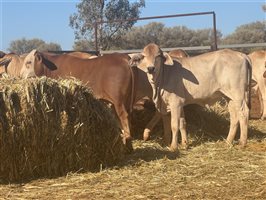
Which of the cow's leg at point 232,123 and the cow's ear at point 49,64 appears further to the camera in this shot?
A: the cow's ear at point 49,64

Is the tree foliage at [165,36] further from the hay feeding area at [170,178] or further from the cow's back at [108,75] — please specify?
the hay feeding area at [170,178]

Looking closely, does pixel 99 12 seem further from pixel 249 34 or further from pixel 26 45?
pixel 26 45

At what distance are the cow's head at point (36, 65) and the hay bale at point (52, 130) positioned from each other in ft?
8.93

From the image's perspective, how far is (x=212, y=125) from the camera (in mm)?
9719

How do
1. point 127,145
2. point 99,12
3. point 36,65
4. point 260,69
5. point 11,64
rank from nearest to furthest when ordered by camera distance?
point 127,145, point 36,65, point 260,69, point 11,64, point 99,12

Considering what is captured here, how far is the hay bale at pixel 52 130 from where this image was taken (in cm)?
580

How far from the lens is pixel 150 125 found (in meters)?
8.91

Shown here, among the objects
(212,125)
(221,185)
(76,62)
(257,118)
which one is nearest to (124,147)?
(221,185)

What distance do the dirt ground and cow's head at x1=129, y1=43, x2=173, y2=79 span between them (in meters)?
1.41

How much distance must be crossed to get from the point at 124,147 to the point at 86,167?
819mm

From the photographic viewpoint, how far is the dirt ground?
513cm

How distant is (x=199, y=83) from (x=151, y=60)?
96 centimetres

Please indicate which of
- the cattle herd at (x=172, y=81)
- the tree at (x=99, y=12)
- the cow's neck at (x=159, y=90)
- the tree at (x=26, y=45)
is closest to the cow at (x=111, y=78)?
the cattle herd at (x=172, y=81)

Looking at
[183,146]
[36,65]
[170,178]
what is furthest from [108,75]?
[170,178]
